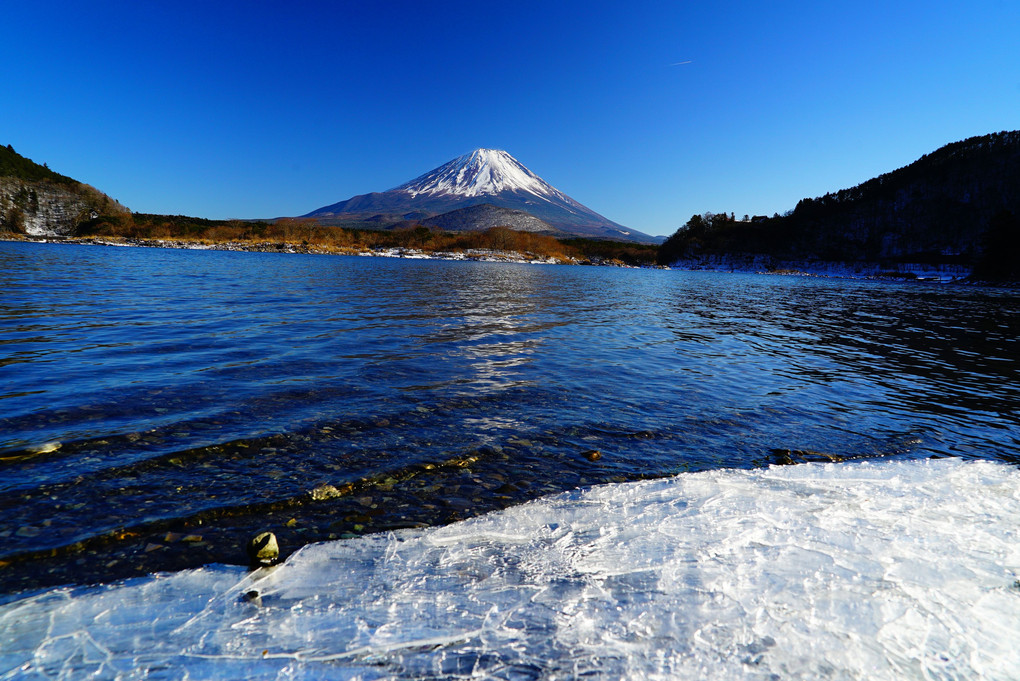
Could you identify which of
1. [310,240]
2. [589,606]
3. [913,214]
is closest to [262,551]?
[589,606]

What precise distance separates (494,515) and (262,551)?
2.25 m

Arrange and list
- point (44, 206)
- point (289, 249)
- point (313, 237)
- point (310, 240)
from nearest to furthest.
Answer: point (44, 206), point (289, 249), point (310, 240), point (313, 237)

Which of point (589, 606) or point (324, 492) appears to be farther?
point (324, 492)

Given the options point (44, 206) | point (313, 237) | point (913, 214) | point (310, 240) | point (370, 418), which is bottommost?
point (370, 418)

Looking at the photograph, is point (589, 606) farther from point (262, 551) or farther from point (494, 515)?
point (262, 551)

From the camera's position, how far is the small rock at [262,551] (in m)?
3.93

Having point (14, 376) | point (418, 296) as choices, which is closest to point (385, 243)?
point (418, 296)

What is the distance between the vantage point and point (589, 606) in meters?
3.39

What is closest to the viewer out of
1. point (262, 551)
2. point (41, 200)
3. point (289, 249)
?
point (262, 551)

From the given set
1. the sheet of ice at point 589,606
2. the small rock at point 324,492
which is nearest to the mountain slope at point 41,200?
the small rock at point 324,492

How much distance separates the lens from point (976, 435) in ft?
26.6

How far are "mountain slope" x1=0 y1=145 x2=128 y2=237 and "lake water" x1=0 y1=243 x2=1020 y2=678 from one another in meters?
194

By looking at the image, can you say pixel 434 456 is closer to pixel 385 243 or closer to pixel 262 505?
pixel 262 505

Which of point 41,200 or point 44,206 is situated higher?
point 41,200
